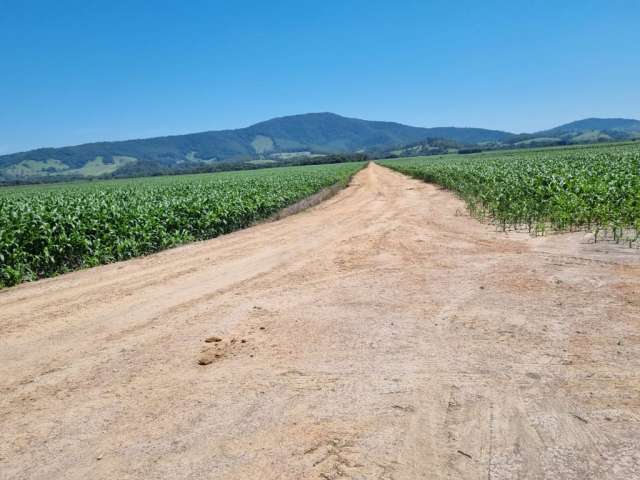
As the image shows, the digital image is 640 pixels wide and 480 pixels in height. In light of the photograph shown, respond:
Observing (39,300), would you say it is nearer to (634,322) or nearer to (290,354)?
(290,354)

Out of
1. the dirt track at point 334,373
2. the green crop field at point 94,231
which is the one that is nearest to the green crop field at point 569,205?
the dirt track at point 334,373

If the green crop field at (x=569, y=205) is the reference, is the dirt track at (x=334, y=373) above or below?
below

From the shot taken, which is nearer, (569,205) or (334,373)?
(334,373)

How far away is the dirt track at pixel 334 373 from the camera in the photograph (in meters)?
3.29

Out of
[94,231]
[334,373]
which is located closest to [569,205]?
[334,373]

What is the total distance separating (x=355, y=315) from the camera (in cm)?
623

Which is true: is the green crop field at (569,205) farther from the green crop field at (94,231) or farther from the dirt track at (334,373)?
the green crop field at (94,231)

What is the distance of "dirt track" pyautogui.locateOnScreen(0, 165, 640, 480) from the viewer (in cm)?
329

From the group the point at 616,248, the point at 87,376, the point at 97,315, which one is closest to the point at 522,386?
the point at 87,376

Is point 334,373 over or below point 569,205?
below

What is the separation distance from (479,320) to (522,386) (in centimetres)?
178

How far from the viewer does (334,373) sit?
15.0 feet

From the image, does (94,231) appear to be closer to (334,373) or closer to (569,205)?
(334,373)

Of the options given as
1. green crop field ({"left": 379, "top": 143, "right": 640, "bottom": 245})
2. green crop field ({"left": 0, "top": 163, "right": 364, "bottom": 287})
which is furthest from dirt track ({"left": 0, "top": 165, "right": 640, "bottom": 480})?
green crop field ({"left": 379, "top": 143, "right": 640, "bottom": 245})
